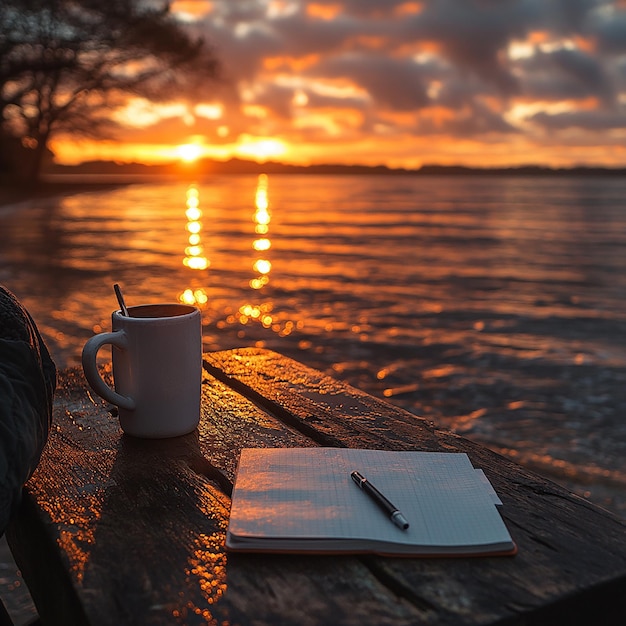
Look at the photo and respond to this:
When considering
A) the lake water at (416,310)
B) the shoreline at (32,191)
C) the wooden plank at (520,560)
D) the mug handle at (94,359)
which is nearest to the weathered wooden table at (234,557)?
the wooden plank at (520,560)

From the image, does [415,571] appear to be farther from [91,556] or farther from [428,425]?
[428,425]

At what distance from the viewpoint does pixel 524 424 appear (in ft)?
13.3

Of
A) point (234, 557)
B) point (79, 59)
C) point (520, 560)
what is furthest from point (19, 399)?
point (79, 59)

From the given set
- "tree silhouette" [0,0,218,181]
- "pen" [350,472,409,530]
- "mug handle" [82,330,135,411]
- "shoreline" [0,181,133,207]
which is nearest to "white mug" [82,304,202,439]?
"mug handle" [82,330,135,411]

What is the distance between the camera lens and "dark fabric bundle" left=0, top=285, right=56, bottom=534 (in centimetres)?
92

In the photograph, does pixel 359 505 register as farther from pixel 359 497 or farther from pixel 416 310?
pixel 416 310

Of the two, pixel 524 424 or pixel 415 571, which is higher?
pixel 415 571

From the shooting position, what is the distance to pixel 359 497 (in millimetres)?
1000

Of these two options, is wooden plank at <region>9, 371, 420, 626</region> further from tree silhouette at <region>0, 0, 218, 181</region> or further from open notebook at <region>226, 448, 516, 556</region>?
tree silhouette at <region>0, 0, 218, 181</region>

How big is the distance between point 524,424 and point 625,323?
3.79 m

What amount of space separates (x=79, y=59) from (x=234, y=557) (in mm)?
19318

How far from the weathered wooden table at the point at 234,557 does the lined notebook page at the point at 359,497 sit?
0.11 ft

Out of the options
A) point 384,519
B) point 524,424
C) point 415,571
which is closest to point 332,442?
point 384,519

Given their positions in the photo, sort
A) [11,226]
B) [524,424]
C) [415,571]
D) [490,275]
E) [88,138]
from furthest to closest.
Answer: [88,138] → [11,226] → [490,275] → [524,424] → [415,571]
